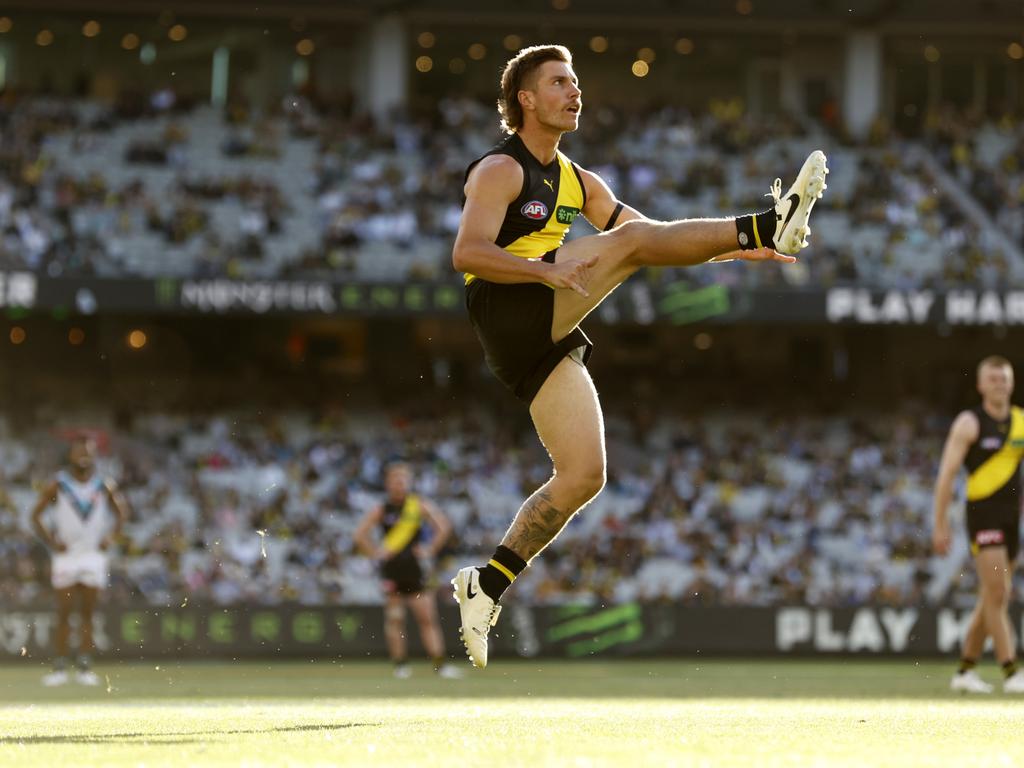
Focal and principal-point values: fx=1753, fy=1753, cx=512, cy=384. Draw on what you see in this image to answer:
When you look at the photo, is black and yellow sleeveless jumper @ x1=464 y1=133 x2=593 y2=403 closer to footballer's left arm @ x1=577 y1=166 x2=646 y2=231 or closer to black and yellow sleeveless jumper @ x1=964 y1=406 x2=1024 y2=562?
footballer's left arm @ x1=577 y1=166 x2=646 y2=231

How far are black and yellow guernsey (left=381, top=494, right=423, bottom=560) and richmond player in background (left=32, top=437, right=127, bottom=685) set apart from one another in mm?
2843

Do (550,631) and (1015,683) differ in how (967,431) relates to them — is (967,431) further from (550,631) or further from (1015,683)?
(550,631)

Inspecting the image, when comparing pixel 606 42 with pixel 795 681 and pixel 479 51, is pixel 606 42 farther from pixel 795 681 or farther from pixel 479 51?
pixel 795 681

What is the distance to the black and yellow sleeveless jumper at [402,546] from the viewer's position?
58.2 ft

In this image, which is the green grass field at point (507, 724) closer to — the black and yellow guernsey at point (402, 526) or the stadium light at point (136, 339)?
the black and yellow guernsey at point (402, 526)

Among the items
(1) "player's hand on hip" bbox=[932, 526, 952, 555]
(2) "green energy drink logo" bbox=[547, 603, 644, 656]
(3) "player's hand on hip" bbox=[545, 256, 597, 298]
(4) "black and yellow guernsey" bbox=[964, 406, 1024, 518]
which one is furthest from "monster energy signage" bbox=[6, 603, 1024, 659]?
(3) "player's hand on hip" bbox=[545, 256, 597, 298]

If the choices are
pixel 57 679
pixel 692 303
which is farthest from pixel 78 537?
pixel 692 303

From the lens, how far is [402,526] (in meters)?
17.9

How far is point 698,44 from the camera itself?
36.4m

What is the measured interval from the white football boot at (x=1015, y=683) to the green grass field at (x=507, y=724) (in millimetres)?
430

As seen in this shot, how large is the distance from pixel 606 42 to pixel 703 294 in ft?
32.8

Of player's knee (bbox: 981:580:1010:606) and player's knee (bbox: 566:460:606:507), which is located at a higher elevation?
player's knee (bbox: 566:460:606:507)

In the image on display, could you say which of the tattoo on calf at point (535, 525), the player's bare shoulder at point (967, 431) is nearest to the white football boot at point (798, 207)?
the tattoo on calf at point (535, 525)

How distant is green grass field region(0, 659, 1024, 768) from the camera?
6477 millimetres
